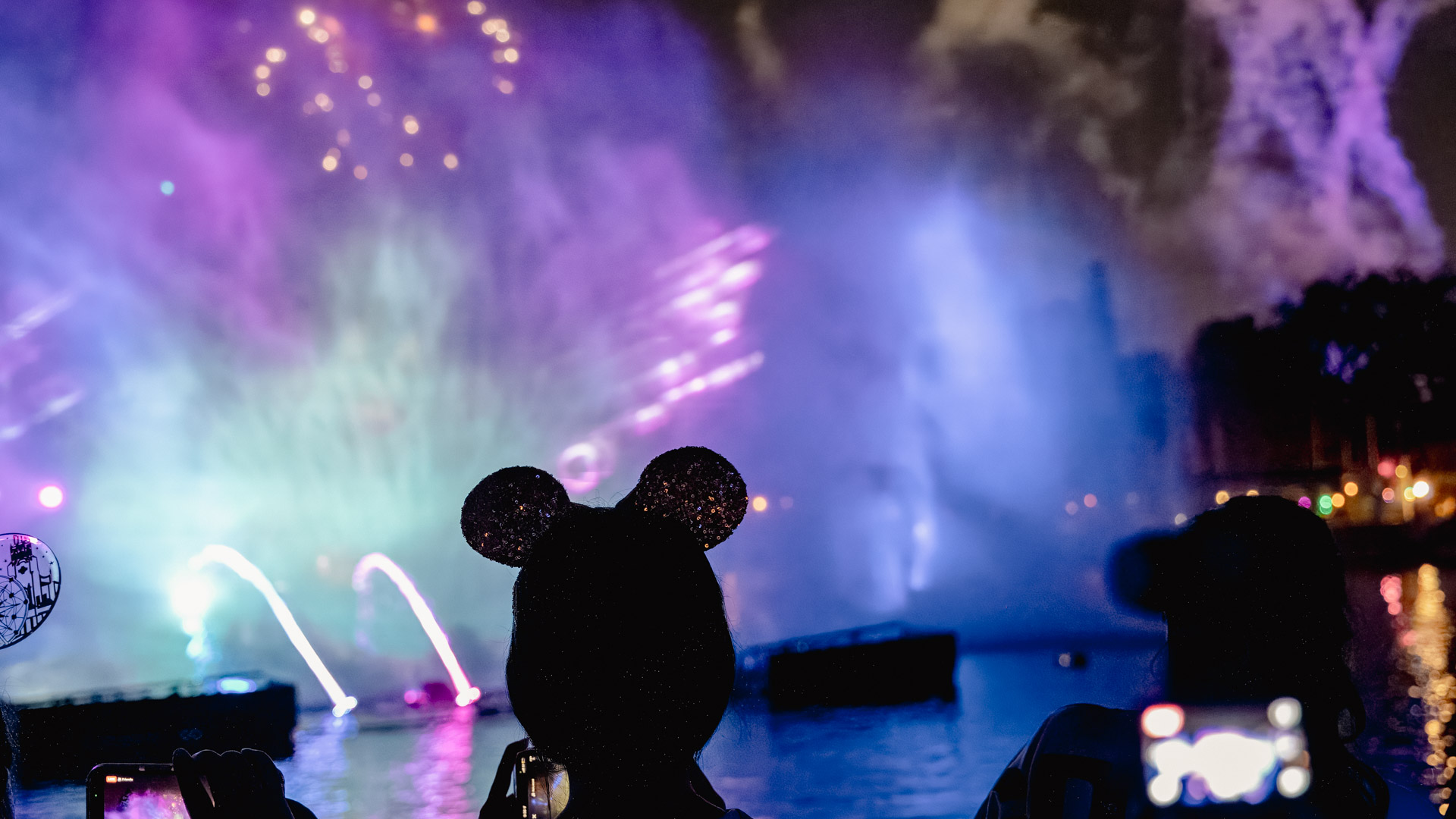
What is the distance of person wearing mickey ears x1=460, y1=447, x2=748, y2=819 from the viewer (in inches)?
49.1

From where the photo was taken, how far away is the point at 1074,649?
69.9 feet

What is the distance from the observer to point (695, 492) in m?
1.47

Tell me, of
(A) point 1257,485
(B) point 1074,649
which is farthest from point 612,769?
(A) point 1257,485

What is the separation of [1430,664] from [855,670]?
709cm

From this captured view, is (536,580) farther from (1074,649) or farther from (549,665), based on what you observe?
(1074,649)

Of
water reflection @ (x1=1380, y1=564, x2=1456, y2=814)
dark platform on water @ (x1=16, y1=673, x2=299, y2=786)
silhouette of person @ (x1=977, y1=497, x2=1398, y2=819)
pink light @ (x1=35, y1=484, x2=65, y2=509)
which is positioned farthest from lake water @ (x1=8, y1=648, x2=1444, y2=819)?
pink light @ (x1=35, y1=484, x2=65, y2=509)

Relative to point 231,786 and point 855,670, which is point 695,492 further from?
point 855,670

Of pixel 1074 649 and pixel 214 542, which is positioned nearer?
pixel 1074 649

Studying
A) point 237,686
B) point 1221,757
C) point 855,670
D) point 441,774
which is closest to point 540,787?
point 1221,757

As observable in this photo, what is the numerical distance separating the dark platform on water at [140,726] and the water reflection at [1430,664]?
11092mm

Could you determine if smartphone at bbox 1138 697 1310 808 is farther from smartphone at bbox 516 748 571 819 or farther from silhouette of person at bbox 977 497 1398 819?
→ smartphone at bbox 516 748 571 819

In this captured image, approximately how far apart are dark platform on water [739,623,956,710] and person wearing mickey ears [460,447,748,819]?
1308 centimetres

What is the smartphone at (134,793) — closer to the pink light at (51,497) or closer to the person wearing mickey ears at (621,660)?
the person wearing mickey ears at (621,660)

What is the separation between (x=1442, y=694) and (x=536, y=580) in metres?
13.5
